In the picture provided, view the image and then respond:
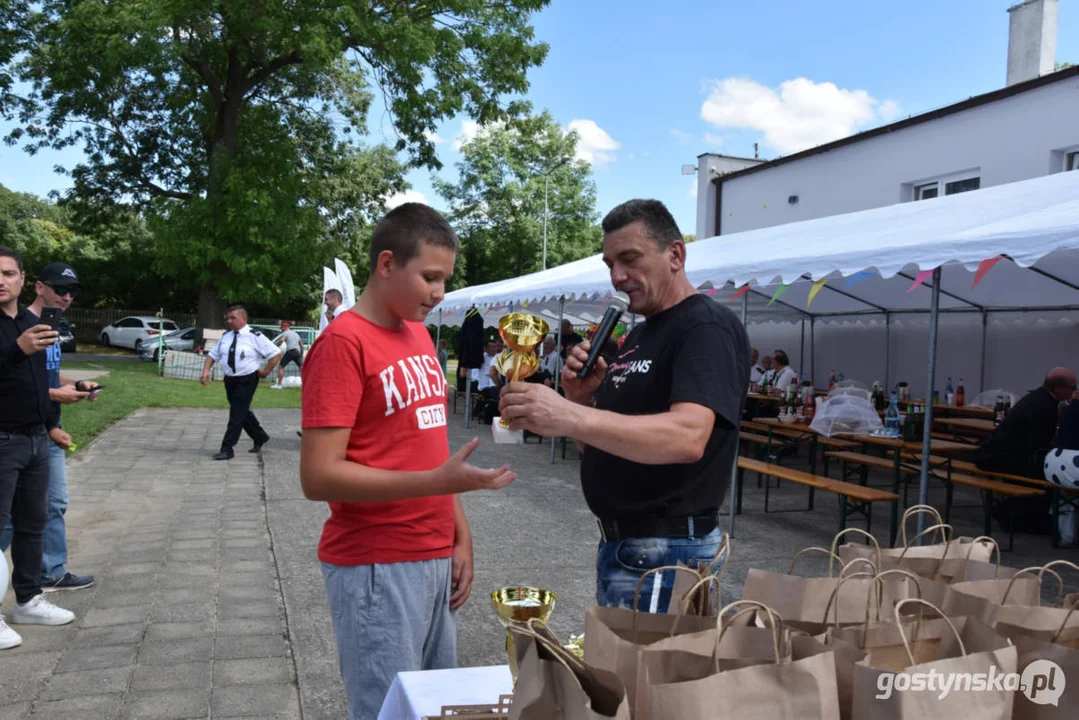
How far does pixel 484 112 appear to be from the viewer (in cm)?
2334

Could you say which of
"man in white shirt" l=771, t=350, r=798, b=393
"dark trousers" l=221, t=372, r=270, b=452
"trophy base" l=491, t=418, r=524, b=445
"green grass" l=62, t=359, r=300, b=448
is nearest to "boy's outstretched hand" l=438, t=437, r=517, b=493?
"trophy base" l=491, t=418, r=524, b=445

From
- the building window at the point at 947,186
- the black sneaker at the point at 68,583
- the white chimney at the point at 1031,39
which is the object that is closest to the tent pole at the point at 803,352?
the building window at the point at 947,186

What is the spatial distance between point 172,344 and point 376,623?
98.5 ft

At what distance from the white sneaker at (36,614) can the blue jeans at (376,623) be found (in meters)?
3.11

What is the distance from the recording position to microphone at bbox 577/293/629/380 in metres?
2.24

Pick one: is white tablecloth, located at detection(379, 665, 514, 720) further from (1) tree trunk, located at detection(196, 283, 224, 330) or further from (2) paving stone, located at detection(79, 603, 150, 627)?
(1) tree trunk, located at detection(196, 283, 224, 330)

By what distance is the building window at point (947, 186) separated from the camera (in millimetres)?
13633

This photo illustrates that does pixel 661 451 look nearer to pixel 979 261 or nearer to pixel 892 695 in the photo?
pixel 892 695

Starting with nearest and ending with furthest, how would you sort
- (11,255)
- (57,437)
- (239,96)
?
(11,255) → (57,437) → (239,96)

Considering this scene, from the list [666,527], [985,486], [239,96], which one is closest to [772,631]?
[666,527]

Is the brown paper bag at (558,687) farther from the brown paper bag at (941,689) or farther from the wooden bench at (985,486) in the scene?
the wooden bench at (985,486)

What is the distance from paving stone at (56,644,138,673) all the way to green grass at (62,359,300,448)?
6.87m

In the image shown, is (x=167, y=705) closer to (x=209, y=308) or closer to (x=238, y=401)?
(x=238, y=401)

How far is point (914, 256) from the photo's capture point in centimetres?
543
